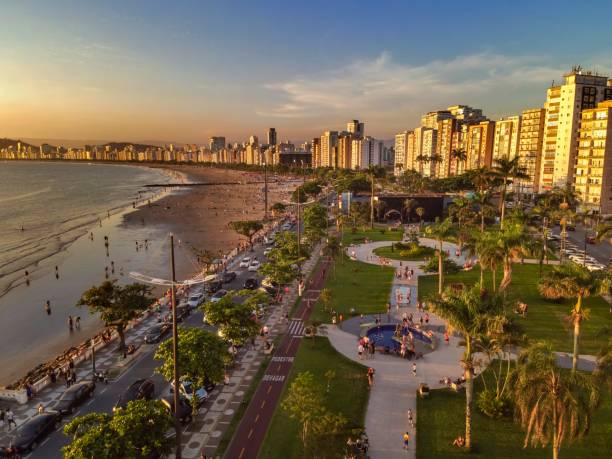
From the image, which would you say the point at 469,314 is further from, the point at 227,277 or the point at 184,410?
the point at 227,277

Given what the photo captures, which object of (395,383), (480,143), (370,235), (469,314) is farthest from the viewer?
(480,143)

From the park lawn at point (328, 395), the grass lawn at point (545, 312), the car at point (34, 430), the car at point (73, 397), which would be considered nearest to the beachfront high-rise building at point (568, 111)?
the grass lawn at point (545, 312)

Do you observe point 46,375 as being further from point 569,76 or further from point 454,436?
point 569,76

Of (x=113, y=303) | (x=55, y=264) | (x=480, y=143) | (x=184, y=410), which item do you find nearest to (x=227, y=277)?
(x=113, y=303)

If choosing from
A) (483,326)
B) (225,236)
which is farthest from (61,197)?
(483,326)

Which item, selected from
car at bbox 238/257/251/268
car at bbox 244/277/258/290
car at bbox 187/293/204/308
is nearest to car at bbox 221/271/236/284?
car at bbox 244/277/258/290

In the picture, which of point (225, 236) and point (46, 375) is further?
point (225, 236)

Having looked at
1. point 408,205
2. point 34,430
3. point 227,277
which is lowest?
point 34,430

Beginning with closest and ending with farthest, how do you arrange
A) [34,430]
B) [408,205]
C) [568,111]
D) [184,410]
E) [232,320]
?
[34,430]
[184,410]
[232,320]
[408,205]
[568,111]
